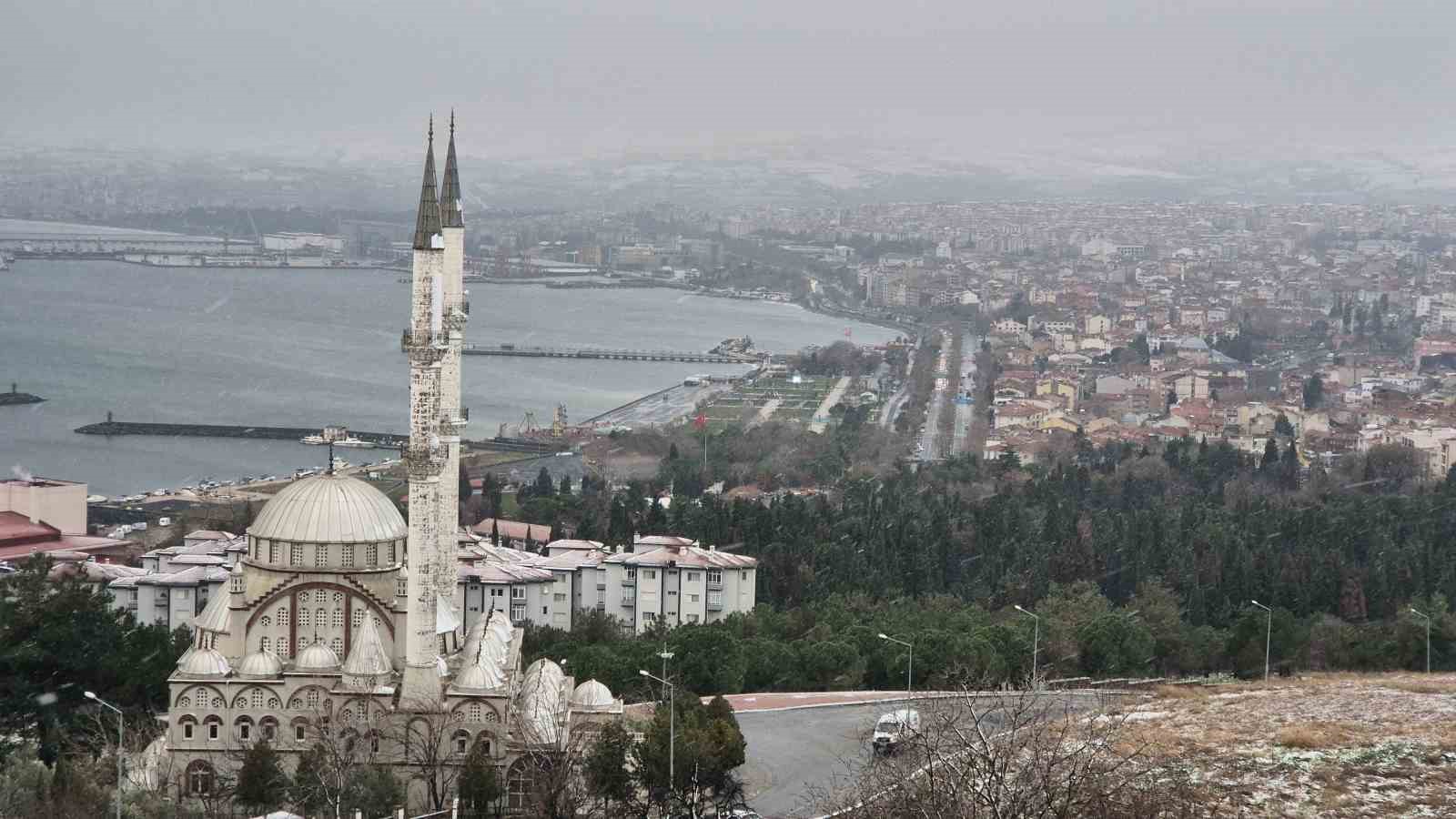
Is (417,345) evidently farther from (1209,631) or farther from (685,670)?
(1209,631)

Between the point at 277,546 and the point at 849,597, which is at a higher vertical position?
the point at 277,546

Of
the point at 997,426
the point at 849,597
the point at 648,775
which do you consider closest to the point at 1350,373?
the point at 997,426

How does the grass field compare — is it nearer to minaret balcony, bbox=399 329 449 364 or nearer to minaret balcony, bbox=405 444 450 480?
minaret balcony, bbox=399 329 449 364

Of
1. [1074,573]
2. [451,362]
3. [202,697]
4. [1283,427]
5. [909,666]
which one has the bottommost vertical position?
[1283,427]

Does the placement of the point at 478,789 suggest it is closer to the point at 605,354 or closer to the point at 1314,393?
the point at 1314,393

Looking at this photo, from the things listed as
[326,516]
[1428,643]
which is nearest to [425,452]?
[326,516]

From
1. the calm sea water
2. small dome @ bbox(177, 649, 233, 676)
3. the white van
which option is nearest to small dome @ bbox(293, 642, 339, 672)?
small dome @ bbox(177, 649, 233, 676)
